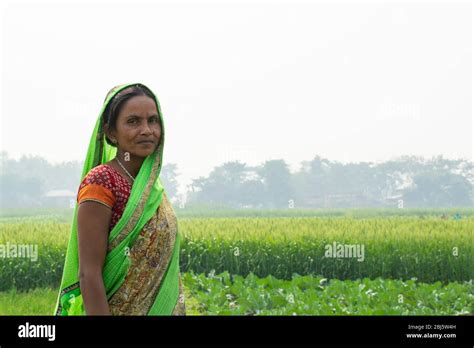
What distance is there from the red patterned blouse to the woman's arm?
3cm

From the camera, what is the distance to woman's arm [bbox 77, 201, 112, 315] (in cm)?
177

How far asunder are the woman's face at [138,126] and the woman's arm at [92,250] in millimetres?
243

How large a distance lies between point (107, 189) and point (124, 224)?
0.43 feet

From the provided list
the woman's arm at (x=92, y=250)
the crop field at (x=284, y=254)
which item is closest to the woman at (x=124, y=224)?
the woman's arm at (x=92, y=250)

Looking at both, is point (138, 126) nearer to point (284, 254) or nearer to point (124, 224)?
point (124, 224)

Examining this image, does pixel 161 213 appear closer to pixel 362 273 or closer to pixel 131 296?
pixel 131 296

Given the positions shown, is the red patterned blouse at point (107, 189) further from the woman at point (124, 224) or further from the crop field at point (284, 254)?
the crop field at point (284, 254)

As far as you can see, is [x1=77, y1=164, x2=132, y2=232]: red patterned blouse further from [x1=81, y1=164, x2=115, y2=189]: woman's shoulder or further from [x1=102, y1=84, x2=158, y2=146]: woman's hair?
[x1=102, y1=84, x2=158, y2=146]: woman's hair

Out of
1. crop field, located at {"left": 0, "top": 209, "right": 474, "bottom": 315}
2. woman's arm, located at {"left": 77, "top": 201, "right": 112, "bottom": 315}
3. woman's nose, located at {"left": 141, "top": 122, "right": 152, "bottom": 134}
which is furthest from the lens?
crop field, located at {"left": 0, "top": 209, "right": 474, "bottom": 315}

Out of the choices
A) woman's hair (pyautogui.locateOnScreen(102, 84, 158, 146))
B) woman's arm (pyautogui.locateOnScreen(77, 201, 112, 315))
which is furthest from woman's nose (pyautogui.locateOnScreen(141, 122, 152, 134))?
woman's arm (pyautogui.locateOnScreen(77, 201, 112, 315))

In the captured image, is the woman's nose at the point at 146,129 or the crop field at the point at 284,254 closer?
the woman's nose at the point at 146,129

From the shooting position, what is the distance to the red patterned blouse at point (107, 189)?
5.88 feet
